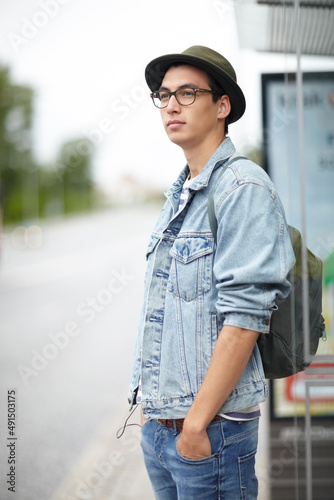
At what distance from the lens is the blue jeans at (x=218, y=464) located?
1475 mm

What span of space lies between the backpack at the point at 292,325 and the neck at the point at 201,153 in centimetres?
9

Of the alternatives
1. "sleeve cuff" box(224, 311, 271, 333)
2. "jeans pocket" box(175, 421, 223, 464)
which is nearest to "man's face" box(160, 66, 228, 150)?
"sleeve cuff" box(224, 311, 271, 333)

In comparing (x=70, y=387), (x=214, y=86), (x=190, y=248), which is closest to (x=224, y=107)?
(x=214, y=86)

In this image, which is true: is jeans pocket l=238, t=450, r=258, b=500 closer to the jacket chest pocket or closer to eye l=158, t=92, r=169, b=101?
the jacket chest pocket

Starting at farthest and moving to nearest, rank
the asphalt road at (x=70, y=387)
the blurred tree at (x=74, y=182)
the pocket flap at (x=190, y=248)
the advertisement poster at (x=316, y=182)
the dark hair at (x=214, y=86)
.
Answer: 1. the blurred tree at (x=74, y=182)
2. the asphalt road at (x=70, y=387)
3. the advertisement poster at (x=316, y=182)
4. the dark hair at (x=214, y=86)
5. the pocket flap at (x=190, y=248)

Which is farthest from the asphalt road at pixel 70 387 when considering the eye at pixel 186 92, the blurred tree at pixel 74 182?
the blurred tree at pixel 74 182

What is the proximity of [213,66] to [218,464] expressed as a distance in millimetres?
956

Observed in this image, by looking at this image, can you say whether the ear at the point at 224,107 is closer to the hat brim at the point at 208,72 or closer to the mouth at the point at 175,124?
the hat brim at the point at 208,72

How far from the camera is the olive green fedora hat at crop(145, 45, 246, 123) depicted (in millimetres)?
1567

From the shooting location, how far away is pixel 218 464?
148 cm

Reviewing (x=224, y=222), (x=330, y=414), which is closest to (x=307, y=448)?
(x=330, y=414)

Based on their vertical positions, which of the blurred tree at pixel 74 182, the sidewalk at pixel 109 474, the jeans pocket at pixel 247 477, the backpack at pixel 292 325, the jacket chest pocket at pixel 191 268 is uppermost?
the blurred tree at pixel 74 182

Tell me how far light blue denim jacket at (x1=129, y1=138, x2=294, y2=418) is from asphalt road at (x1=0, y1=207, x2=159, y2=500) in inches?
59.0

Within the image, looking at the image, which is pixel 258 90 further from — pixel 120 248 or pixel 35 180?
pixel 35 180
